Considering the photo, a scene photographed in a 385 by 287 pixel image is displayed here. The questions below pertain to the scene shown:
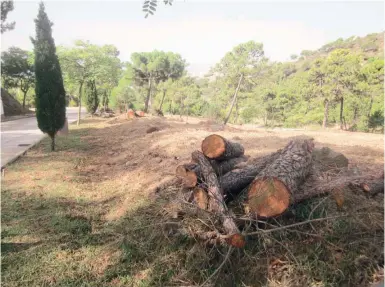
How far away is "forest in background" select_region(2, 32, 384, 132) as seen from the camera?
1761 centimetres

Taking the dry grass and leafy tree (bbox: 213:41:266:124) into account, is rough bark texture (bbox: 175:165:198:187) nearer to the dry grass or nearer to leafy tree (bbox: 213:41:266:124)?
the dry grass

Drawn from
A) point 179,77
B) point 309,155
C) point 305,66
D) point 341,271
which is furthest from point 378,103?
point 305,66

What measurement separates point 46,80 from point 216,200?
832cm

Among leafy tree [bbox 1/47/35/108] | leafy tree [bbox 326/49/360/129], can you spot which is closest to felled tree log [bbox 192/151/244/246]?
leafy tree [bbox 326/49/360/129]

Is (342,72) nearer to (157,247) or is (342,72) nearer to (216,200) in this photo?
(216,200)

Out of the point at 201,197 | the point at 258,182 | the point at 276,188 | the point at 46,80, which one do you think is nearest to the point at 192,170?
the point at 201,197

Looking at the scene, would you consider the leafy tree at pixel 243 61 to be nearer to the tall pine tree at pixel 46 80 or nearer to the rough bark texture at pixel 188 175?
the tall pine tree at pixel 46 80

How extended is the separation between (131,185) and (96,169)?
221 cm

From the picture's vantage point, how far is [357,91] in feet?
70.7

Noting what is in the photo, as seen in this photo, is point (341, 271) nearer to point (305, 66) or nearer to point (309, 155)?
point (309, 155)

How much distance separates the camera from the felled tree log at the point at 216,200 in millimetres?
2904

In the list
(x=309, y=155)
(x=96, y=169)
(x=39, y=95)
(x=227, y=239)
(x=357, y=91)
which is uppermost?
(x=357, y=91)

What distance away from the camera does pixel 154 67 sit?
31391mm

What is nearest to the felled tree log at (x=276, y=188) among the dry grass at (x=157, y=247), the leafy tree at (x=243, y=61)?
the dry grass at (x=157, y=247)
